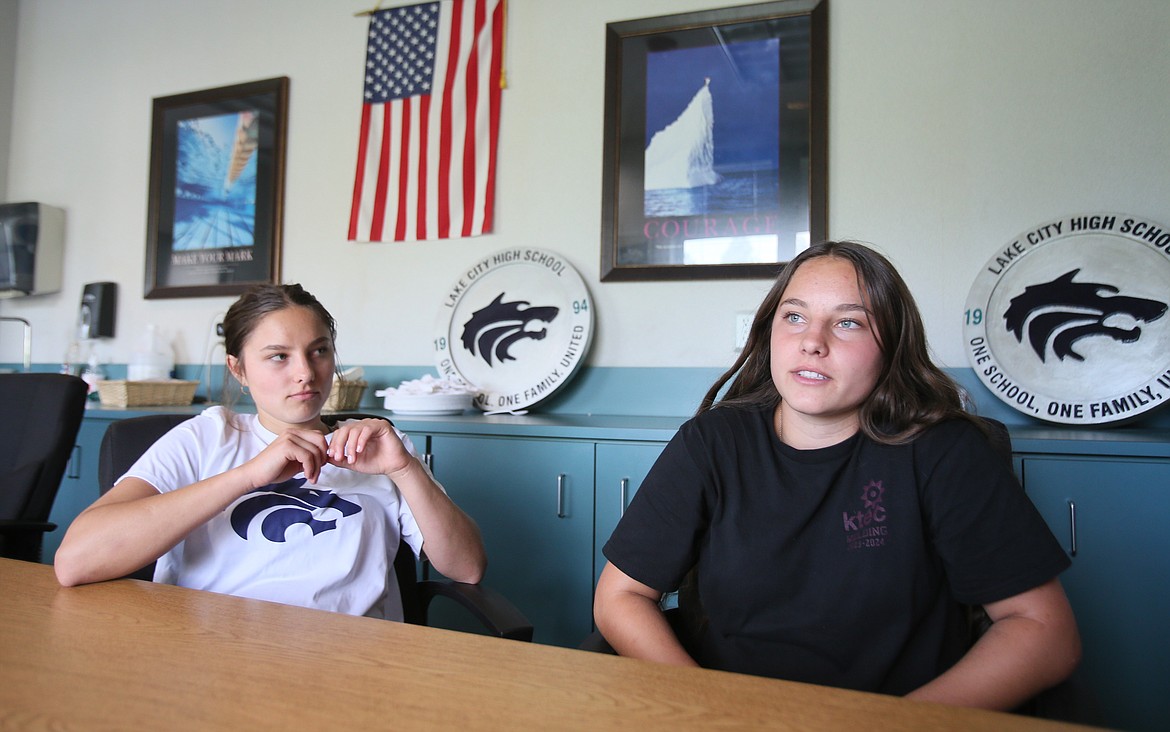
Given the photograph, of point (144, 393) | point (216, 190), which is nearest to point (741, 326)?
point (144, 393)

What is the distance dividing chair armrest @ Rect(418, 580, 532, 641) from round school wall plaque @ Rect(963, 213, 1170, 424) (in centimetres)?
169

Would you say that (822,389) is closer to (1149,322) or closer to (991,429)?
(991,429)

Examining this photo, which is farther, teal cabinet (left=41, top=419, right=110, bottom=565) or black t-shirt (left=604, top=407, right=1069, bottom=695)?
teal cabinet (left=41, top=419, right=110, bottom=565)

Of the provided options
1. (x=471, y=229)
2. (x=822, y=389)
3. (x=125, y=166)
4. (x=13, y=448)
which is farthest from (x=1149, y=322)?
(x=125, y=166)

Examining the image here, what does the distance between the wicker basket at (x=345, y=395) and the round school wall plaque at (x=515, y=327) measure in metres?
0.34

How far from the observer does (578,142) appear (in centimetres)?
281

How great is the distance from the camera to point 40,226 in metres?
3.58

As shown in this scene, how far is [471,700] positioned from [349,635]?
0.23 meters

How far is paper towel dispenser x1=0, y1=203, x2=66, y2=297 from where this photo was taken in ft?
11.7

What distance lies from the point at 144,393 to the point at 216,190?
1.00 m

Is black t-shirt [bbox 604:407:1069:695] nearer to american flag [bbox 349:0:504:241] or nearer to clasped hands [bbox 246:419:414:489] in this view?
clasped hands [bbox 246:419:414:489]

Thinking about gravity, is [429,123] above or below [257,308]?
above

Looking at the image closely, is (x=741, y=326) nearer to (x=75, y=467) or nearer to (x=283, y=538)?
(x=283, y=538)

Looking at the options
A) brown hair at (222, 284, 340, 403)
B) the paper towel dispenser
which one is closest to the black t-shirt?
brown hair at (222, 284, 340, 403)
